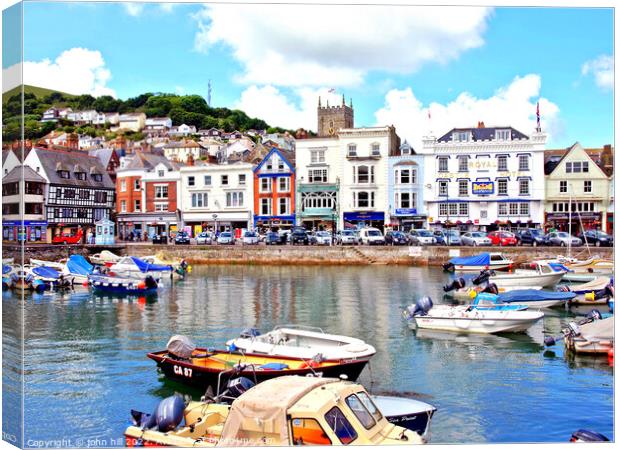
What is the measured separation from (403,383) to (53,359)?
10035 millimetres

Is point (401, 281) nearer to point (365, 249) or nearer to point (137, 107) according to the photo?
point (365, 249)

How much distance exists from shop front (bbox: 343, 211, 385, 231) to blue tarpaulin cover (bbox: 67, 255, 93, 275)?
85.5 ft

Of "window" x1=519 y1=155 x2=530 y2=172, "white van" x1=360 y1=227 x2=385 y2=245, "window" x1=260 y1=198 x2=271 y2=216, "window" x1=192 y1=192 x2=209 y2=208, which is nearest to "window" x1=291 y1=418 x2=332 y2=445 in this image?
"white van" x1=360 y1=227 x2=385 y2=245

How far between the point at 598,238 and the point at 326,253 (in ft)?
61.0

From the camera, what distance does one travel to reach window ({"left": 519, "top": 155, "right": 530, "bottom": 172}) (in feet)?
178

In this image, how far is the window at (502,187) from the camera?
54487mm

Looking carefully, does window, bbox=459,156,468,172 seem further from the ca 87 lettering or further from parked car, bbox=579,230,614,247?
the ca 87 lettering

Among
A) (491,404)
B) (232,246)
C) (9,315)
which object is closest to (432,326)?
(491,404)

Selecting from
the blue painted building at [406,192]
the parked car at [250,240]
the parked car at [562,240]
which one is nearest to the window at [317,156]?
the blue painted building at [406,192]

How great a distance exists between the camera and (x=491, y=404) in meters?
14.6

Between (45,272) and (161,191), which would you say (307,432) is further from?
(161,191)

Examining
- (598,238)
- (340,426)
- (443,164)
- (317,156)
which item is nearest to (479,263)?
(598,238)

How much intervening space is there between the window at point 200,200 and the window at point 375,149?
1509 centimetres

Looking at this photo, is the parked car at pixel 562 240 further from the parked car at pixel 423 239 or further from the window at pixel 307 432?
the window at pixel 307 432
